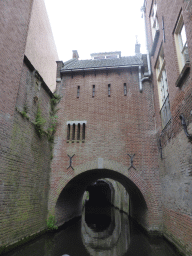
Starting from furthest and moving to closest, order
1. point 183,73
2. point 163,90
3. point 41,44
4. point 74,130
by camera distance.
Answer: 1. point 41,44
2. point 74,130
3. point 163,90
4. point 183,73

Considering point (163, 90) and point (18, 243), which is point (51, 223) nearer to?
point (18, 243)

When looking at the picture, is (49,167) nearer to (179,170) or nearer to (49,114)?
(49,114)

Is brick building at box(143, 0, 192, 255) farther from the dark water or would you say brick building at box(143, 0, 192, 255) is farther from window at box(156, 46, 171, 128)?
the dark water

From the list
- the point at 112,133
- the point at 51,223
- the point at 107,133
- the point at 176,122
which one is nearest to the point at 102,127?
the point at 107,133

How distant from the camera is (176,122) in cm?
617

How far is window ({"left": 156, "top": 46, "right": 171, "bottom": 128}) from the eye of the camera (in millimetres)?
7562

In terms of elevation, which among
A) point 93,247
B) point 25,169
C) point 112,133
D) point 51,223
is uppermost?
point 112,133

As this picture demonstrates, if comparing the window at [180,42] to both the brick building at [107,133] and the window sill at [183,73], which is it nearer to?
the window sill at [183,73]

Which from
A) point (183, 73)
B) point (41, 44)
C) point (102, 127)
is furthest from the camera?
point (41, 44)

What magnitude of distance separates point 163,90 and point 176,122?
2.47 metres

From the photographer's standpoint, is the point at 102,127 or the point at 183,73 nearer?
the point at 183,73

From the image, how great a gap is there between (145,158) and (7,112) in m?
6.04

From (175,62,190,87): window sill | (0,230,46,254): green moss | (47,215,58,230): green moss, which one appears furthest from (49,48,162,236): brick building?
(175,62,190,87): window sill

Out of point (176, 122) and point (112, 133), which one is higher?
point (112, 133)
